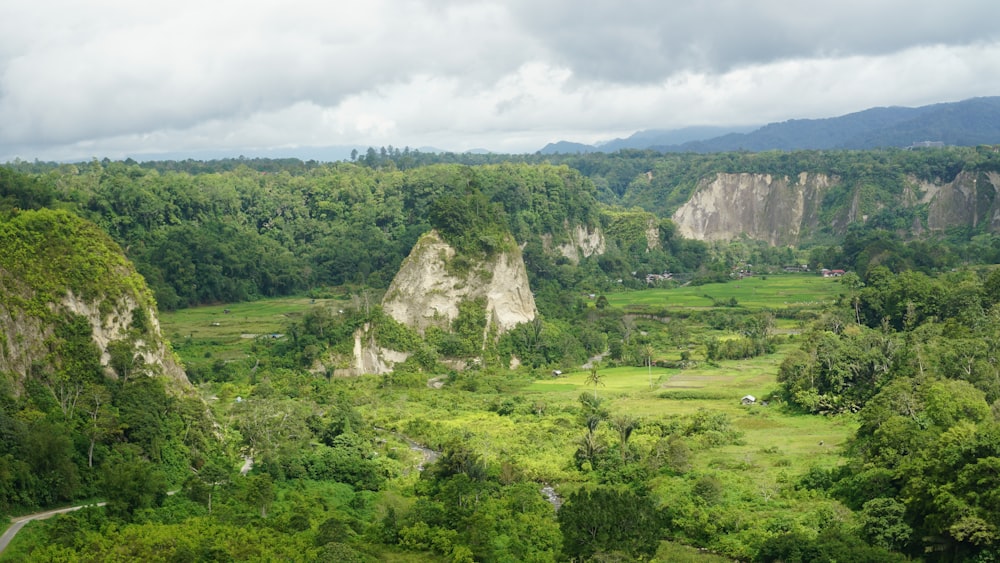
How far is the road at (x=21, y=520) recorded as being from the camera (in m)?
35.2

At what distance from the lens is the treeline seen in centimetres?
3409

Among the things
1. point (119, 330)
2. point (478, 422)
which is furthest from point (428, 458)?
point (119, 330)

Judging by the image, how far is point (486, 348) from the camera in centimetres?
7631

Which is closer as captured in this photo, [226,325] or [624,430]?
[624,430]

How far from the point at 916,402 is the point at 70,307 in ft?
133

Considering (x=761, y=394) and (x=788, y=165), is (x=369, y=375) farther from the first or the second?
(x=788, y=165)

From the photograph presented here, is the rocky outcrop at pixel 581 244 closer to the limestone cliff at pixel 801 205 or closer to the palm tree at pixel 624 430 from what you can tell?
the limestone cliff at pixel 801 205

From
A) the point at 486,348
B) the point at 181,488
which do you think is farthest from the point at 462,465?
the point at 486,348

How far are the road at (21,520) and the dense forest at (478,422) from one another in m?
Result: 0.67

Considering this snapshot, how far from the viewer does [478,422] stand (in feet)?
190

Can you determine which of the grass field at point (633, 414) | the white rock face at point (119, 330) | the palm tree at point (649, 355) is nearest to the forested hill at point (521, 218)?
the palm tree at point (649, 355)

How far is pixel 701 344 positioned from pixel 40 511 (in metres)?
55.6

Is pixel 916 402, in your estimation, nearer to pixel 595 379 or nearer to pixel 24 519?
pixel 595 379

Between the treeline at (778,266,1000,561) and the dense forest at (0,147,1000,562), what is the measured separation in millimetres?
135
